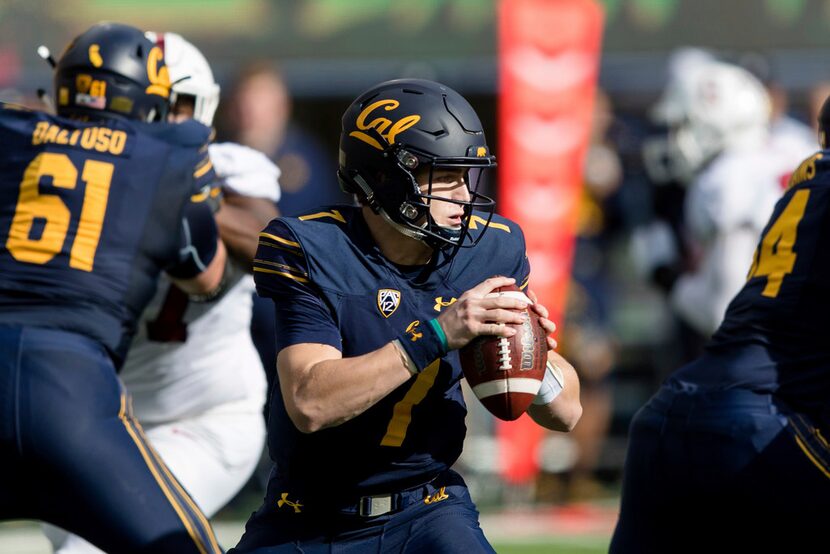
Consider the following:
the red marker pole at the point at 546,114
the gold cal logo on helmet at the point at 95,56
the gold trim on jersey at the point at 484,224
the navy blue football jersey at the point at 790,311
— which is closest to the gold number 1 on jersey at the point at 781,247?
the navy blue football jersey at the point at 790,311

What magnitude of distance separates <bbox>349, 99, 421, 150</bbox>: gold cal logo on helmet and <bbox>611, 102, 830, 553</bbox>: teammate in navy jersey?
3.65ft

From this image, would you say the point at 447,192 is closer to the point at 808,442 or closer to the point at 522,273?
the point at 522,273

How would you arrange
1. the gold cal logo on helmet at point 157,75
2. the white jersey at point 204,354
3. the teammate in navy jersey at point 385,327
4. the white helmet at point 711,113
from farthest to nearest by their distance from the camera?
the white helmet at point 711,113
the white jersey at point 204,354
the gold cal logo on helmet at point 157,75
the teammate in navy jersey at point 385,327

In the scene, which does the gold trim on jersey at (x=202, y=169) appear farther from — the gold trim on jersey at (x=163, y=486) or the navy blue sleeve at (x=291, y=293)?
the navy blue sleeve at (x=291, y=293)

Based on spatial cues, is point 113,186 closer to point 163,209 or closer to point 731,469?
point 163,209

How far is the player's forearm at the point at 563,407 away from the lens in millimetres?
3674

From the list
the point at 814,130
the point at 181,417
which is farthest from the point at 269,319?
the point at 814,130

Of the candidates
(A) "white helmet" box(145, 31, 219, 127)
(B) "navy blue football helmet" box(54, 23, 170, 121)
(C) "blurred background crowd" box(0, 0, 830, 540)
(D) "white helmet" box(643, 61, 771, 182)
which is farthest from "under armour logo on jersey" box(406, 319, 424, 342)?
(C) "blurred background crowd" box(0, 0, 830, 540)

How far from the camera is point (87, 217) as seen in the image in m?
4.16

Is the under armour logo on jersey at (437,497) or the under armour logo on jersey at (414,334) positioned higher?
the under armour logo on jersey at (414,334)

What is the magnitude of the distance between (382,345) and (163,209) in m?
1.08

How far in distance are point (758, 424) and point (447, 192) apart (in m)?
1.03

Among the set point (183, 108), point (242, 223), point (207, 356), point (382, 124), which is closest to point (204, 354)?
point (207, 356)

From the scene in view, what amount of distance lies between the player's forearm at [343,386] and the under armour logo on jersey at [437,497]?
336 mm
